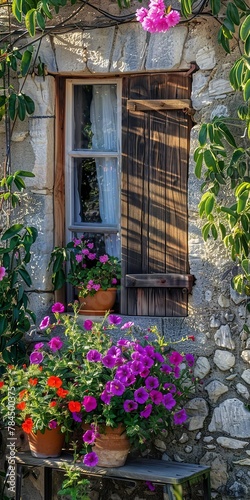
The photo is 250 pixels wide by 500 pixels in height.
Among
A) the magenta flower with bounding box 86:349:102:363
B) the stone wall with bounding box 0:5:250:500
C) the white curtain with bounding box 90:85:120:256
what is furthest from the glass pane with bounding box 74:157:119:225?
the magenta flower with bounding box 86:349:102:363

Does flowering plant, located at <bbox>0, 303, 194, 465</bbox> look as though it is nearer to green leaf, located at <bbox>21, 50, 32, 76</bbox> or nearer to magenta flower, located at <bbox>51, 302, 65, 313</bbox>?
magenta flower, located at <bbox>51, 302, 65, 313</bbox>

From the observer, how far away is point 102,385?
460 cm

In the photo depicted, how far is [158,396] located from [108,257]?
3.38 ft

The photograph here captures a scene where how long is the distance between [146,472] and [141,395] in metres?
0.37

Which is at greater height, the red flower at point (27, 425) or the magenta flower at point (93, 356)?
the magenta flower at point (93, 356)

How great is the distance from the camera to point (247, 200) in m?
4.51

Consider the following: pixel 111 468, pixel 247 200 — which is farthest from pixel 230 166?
pixel 111 468

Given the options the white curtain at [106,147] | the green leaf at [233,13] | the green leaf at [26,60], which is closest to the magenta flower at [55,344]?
the white curtain at [106,147]

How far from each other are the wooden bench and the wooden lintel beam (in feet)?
3.03

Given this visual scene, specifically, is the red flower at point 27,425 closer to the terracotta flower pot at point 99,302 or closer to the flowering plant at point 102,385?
the flowering plant at point 102,385

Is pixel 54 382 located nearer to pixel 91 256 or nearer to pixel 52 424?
pixel 52 424

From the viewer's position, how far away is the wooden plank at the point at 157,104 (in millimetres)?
5055

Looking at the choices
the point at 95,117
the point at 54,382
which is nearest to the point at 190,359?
the point at 54,382

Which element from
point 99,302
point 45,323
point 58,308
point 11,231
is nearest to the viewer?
point 45,323
